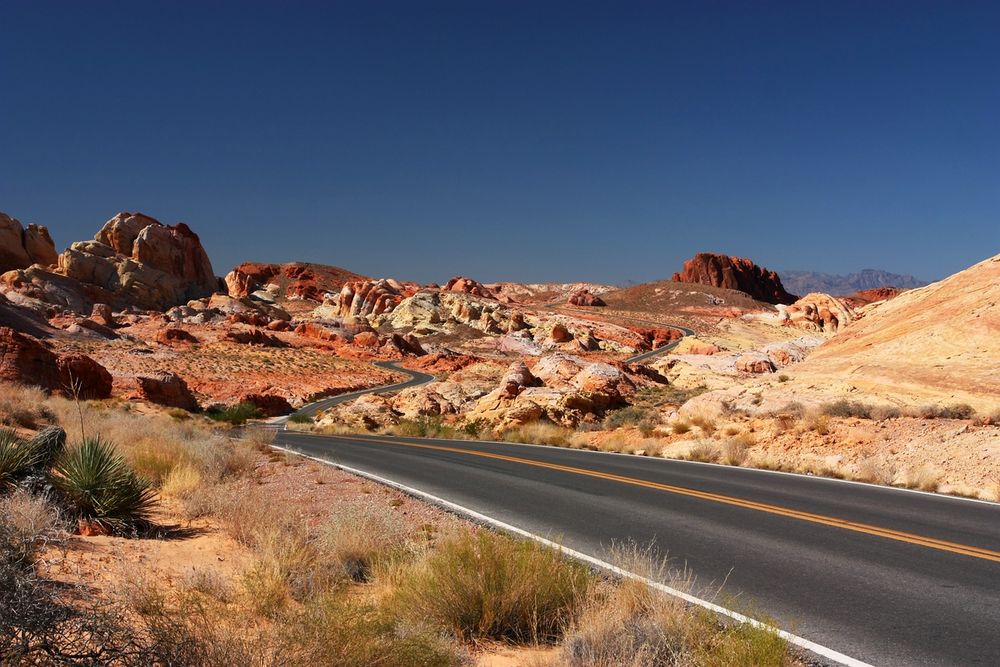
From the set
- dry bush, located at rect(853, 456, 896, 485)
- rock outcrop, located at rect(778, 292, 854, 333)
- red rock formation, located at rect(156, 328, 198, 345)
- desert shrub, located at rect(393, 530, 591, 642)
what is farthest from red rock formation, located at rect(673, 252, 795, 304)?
desert shrub, located at rect(393, 530, 591, 642)

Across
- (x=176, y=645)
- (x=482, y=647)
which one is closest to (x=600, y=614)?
(x=482, y=647)

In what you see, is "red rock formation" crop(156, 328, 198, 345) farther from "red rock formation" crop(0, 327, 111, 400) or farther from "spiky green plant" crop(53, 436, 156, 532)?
"spiky green plant" crop(53, 436, 156, 532)

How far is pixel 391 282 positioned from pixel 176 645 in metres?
120

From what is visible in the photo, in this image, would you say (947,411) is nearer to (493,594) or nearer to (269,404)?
(493,594)

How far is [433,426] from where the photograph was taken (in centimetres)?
2969

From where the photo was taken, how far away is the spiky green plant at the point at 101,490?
7.11 metres

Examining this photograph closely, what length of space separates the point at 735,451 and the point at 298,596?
11853 millimetres

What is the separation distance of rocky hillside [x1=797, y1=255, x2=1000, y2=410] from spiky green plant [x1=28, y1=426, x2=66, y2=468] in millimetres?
16888

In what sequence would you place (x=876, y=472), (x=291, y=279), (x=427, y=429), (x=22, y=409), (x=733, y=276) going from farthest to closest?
1. (x=733, y=276)
2. (x=291, y=279)
3. (x=427, y=429)
4. (x=22, y=409)
5. (x=876, y=472)

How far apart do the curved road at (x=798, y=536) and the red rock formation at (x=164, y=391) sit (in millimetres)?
25225

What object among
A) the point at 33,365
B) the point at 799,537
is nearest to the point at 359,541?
the point at 799,537

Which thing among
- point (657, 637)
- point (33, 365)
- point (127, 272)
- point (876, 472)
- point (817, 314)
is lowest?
point (876, 472)

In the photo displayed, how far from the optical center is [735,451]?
589 inches

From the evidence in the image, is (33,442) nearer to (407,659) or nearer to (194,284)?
(407,659)
